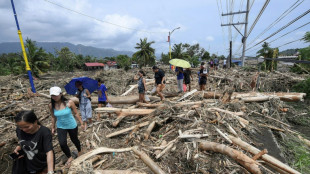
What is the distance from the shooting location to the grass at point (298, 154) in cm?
329

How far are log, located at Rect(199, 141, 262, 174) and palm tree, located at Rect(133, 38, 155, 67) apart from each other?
37.3 meters

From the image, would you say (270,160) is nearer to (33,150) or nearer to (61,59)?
(33,150)

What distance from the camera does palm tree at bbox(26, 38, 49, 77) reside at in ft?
Answer: 74.4

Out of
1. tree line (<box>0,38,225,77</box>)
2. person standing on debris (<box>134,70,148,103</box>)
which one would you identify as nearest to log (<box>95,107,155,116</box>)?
person standing on debris (<box>134,70,148,103</box>)

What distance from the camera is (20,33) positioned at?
7.36 meters

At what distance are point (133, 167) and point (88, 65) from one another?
55.6 metres

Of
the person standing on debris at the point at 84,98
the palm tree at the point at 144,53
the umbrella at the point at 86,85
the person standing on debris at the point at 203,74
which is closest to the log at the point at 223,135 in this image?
A: the person standing on debris at the point at 84,98

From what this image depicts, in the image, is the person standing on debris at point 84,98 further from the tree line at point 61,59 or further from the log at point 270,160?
the tree line at point 61,59

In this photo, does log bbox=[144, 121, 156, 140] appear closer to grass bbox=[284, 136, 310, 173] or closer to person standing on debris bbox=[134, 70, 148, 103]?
person standing on debris bbox=[134, 70, 148, 103]

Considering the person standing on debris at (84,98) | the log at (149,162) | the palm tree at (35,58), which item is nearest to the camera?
the log at (149,162)

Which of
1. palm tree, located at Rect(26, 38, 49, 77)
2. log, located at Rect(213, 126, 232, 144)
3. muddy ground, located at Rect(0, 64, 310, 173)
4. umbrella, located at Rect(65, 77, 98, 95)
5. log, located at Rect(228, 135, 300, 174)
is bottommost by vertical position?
muddy ground, located at Rect(0, 64, 310, 173)

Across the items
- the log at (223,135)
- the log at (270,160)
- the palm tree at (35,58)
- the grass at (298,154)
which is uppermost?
the palm tree at (35,58)

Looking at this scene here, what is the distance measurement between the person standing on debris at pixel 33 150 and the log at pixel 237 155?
2.68m

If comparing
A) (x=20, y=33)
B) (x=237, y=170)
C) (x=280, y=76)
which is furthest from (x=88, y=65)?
(x=237, y=170)
